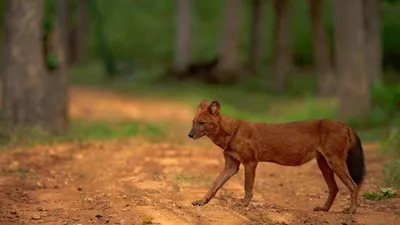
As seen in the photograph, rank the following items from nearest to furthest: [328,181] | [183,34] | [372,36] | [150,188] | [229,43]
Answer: [328,181]
[150,188]
[372,36]
[229,43]
[183,34]

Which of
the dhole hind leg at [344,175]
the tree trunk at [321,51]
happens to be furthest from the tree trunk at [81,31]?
the dhole hind leg at [344,175]

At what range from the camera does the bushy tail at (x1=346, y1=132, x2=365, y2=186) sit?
9148mm

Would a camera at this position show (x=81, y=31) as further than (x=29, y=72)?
Yes

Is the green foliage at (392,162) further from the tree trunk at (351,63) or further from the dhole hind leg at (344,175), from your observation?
the tree trunk at (351,63)

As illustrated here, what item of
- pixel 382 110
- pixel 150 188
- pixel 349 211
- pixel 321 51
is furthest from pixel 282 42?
pixel 349 211

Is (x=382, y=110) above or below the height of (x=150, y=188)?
below

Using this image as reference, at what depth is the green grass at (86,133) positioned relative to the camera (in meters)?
14.7

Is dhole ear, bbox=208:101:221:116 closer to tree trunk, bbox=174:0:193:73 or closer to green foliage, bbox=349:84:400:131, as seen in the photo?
green foliage, bbox=349:84:400:131

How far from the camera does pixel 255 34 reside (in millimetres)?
32719

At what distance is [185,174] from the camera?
1166cm

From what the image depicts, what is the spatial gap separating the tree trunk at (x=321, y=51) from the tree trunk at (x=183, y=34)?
23.0 feet

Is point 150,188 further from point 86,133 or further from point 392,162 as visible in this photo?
point 86,133

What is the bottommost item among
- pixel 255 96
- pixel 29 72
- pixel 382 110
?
pixel 255 96

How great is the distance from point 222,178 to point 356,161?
4.59 ft
